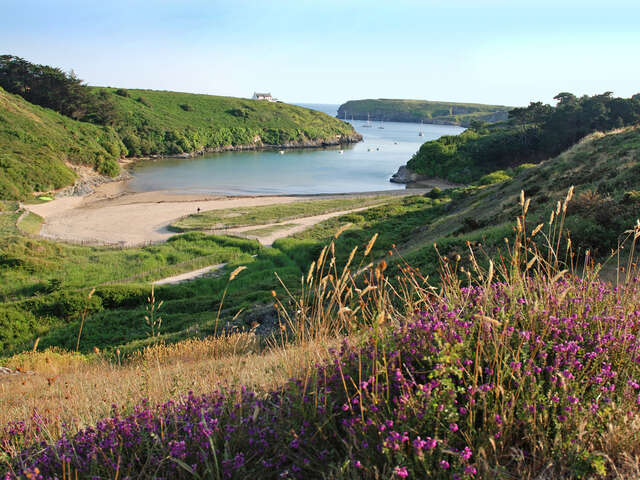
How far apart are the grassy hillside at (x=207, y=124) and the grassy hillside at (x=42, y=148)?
50.2 ft

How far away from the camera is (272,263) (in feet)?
97.9

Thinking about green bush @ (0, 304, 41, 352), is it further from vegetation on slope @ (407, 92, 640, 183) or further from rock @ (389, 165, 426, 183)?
rock @ (389, 165, 426, 183)

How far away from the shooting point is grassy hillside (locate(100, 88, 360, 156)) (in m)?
110

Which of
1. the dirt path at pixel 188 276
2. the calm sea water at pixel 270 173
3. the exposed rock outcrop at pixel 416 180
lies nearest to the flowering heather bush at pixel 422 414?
the dirt path at pixel 188 276

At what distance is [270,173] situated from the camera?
289 ft

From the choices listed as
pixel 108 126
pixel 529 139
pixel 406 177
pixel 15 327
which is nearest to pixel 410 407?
pixel 15 327

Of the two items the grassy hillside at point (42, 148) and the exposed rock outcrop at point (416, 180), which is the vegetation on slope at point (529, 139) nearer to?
the exposed rock outcrop at point (416, 180)

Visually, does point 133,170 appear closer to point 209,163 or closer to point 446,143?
point 209,163

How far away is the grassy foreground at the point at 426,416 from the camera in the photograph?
2395 mm

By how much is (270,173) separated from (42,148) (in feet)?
126

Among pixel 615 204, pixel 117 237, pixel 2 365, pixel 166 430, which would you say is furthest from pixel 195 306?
pixel 117 237

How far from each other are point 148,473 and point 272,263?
2712 cm

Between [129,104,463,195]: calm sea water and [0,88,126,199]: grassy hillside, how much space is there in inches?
296

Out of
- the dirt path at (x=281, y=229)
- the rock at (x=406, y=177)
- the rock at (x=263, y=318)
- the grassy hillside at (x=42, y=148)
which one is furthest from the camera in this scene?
the rock at (x=406, y=177)
